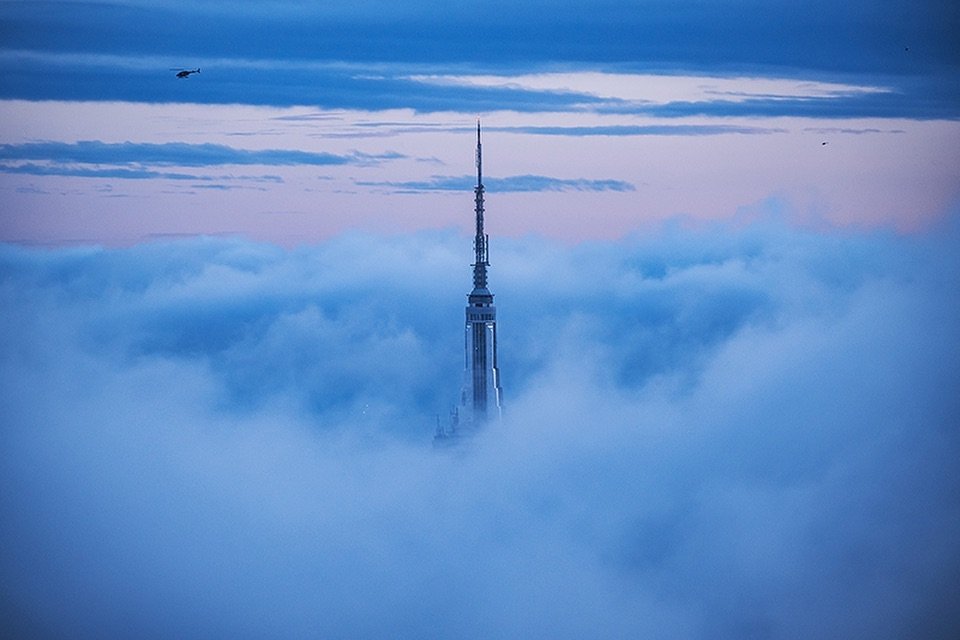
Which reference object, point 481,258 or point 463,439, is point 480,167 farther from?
point 463,439

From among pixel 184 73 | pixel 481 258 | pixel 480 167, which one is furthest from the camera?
pixel 481 258

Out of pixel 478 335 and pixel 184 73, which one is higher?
pixel 184 73

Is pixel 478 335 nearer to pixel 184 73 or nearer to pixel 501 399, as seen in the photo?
pixel 501 399

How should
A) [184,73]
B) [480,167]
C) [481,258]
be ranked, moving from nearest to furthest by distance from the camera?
[184,73], [480,167], [481,258]

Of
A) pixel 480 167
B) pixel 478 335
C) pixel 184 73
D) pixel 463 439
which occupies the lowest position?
pixel 463 439

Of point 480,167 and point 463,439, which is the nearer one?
point 480,167

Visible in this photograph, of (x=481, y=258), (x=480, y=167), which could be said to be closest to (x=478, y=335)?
(x=481, y=258)
